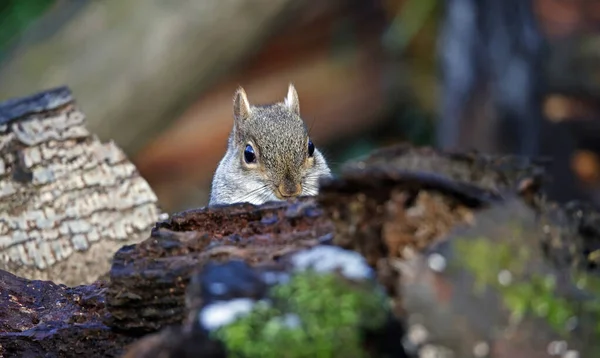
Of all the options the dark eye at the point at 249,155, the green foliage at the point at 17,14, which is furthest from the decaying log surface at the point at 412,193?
the green foliage at the point at 17,14

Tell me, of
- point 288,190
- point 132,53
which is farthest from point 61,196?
point 132,53

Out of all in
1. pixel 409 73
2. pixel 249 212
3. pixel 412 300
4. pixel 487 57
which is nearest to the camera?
pixel 412 300

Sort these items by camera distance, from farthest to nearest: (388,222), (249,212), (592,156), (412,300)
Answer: (592,156)
(249,212)
(388,222)
(412,300)

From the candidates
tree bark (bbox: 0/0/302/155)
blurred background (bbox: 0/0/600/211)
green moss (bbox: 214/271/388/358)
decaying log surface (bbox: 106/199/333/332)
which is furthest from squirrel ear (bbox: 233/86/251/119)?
green moss (bbox: 214/271/388/358)

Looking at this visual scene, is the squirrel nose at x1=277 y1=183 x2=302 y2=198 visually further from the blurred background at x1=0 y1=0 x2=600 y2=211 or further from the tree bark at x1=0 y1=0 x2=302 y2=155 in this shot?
the tree bark at x1=0 y1=0 x2=302 y2=155

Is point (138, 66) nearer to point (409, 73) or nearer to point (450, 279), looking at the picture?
point (409, 73)

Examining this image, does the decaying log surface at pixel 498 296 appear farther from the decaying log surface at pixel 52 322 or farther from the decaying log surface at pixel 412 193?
the decaying log surface at pixel 52 322

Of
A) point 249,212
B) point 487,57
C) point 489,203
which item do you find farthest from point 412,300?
point 487,57
